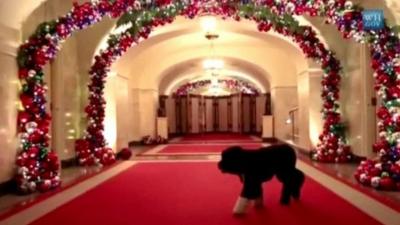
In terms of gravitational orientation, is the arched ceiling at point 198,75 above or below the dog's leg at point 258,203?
above

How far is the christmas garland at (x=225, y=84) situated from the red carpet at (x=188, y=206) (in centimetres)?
2101

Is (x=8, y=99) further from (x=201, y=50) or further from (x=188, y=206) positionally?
(x=201, y=50)

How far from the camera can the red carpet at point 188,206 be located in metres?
4.92

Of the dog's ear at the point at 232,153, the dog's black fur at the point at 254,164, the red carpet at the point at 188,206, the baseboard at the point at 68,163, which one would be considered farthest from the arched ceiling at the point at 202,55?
the dog's ear at the point at 232,153

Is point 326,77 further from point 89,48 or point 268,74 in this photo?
point 268,74

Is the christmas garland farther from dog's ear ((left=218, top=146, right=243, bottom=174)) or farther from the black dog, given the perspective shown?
dog's ear ((left=218, top=146, right=243, bottom=174))

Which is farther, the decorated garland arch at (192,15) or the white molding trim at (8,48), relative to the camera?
the decorated garland arch at (192,15)

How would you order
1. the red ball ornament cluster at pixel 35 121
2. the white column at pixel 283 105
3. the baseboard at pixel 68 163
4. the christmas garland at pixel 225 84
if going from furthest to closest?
the christmas garland at pixel 225 84
the white column at pixel 283 105
the baseboard at pixel 68 163
the red ball ornament cluster at pixel 35 121

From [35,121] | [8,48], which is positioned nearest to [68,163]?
[35,121]

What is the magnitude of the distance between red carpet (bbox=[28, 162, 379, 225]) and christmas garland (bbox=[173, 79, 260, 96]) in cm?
2101

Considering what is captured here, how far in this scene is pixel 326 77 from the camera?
10641 millimetres

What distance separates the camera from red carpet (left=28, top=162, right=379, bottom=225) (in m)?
4.92

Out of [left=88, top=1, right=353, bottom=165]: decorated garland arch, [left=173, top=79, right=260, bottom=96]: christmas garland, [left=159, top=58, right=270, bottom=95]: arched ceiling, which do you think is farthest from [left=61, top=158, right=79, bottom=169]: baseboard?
[left=173, top=79, right=260, bottom=96]: christmas garland

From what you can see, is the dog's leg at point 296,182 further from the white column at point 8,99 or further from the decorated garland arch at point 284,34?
the decorated garland arch at point 284,34
